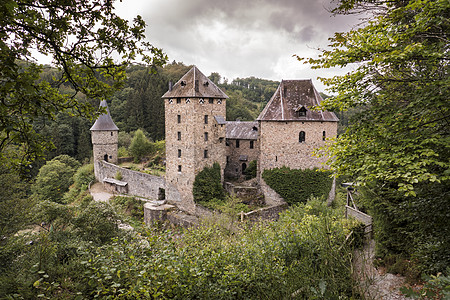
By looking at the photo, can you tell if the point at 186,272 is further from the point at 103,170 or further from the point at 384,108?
the point at 103,170

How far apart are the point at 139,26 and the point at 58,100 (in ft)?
6.95

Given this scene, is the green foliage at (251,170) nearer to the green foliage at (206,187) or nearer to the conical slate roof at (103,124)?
the green foliage at (206,187)

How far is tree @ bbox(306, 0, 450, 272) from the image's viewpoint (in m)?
5.07

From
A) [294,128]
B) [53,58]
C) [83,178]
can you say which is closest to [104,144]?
[83,178]

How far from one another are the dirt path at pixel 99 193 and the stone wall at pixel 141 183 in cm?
189

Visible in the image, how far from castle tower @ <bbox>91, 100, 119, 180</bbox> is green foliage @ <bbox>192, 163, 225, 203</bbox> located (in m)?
20.2

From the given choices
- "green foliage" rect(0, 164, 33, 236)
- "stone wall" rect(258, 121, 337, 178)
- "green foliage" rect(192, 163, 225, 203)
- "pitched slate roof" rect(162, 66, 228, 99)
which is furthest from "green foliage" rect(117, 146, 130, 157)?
"green foliage" rect(0, 164, 33, 236)

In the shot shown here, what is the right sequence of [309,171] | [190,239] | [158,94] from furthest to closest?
[158,94] < [309,171] < [190,239]

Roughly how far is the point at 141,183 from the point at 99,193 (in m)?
7.70

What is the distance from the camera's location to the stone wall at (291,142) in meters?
20.9

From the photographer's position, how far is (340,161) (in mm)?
6434

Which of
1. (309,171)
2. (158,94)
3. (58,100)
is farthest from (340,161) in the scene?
(158,94)

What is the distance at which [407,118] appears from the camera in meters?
5.64

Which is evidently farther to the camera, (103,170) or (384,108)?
(103,170)
